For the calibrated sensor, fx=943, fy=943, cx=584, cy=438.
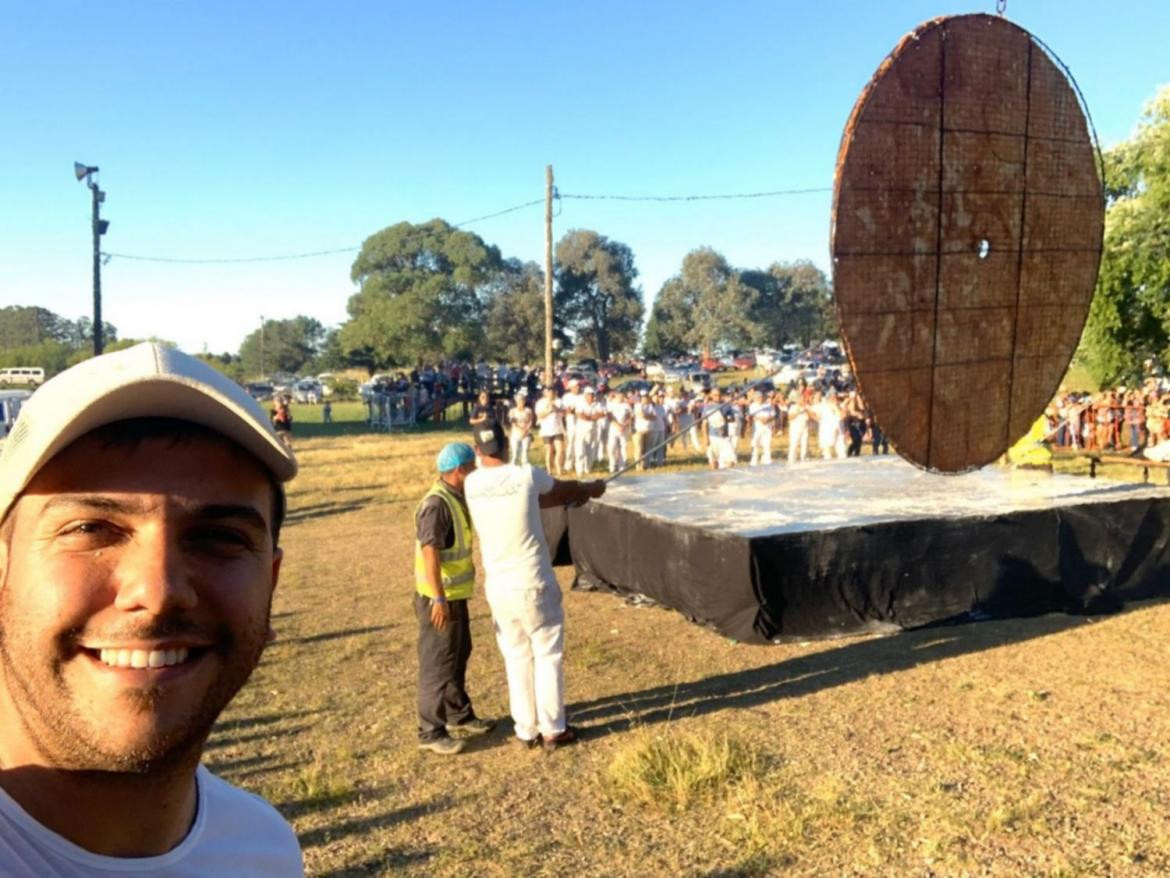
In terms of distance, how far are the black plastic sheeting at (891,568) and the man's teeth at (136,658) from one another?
6702 millimetres

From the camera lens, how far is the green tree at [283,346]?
94.8 metres

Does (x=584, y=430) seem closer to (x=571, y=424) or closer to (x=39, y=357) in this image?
(x=571, y=424)

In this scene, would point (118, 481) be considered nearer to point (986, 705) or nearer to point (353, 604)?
point (986, 705)

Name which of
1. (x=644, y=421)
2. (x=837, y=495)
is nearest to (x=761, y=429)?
(x=644, y=421)

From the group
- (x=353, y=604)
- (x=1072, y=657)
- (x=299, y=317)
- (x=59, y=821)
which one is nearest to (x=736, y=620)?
(x=1072, y=657)

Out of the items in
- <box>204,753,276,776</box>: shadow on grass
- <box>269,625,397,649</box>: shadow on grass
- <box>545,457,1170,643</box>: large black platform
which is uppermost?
<box>545,457,1170,643</box>: large black platform

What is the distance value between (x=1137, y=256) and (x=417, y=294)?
55.0m

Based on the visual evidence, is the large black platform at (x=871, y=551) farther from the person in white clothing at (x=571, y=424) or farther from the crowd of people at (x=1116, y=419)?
the crowd of people at (x=1116, y=419)

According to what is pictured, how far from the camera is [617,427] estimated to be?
20.3 metres

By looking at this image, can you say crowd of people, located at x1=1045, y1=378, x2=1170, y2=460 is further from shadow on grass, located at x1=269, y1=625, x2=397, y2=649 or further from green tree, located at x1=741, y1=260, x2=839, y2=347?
green tree, located at x1=741, y1=260, x2=839, y2=347

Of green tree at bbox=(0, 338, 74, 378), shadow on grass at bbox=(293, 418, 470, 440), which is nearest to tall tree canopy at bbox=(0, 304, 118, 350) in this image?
green tree at bbox=(0, 338, 74, 378)

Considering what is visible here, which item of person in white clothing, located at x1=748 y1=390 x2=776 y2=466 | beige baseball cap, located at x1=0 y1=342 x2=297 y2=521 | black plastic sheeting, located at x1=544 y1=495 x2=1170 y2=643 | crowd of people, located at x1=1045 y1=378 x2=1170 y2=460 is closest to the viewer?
beige baseball cap, located at x1=0 y1=342 x2=297 y2=521

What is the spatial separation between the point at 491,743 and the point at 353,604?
162 inches

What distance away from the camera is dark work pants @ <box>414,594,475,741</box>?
5.79 meters
